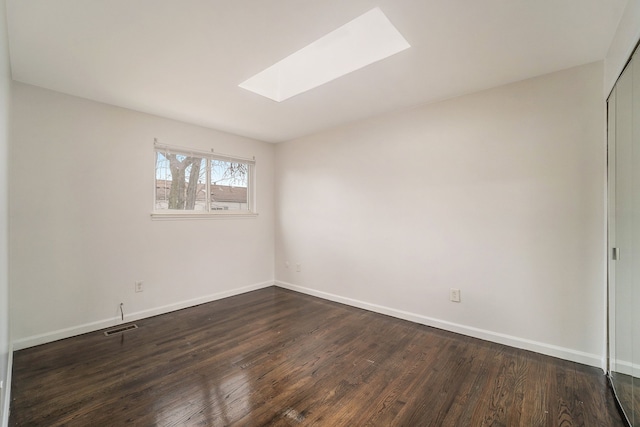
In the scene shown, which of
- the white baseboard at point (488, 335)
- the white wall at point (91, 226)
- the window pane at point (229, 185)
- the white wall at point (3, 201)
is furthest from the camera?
the window pane at point (229, 185)

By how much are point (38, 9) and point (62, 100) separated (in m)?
1.35

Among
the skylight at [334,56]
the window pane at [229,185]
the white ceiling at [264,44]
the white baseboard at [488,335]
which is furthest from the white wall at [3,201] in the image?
the white baseboard at [488,335]

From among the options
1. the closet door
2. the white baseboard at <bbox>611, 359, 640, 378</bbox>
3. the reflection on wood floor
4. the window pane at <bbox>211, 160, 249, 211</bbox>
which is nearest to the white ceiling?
the closet door

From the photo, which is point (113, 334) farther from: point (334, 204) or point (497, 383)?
point (497, 383)

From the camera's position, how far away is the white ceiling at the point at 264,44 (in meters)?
1.58

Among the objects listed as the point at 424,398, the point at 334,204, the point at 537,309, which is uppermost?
the point at 334,204

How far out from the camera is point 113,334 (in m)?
2.74

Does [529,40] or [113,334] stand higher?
[529,40]

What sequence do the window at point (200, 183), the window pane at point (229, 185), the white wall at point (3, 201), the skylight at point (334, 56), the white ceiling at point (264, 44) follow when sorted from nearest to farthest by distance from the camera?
the white wall at point (3, 201) < the white ceiling at point (264, 44) < the skylight at point (334, 56) < the window at point (200, 183) < the window pane at point (229, 185)

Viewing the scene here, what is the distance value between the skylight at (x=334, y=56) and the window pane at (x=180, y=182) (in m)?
1.54

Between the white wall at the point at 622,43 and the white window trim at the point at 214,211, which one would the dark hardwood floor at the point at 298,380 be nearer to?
the white window trim at the point at 214,211

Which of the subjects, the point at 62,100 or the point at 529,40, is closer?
the point at 529,40

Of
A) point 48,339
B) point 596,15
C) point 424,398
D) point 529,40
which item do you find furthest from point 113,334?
point 596,15

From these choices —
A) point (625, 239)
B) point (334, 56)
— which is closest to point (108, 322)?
point (334, 56)
